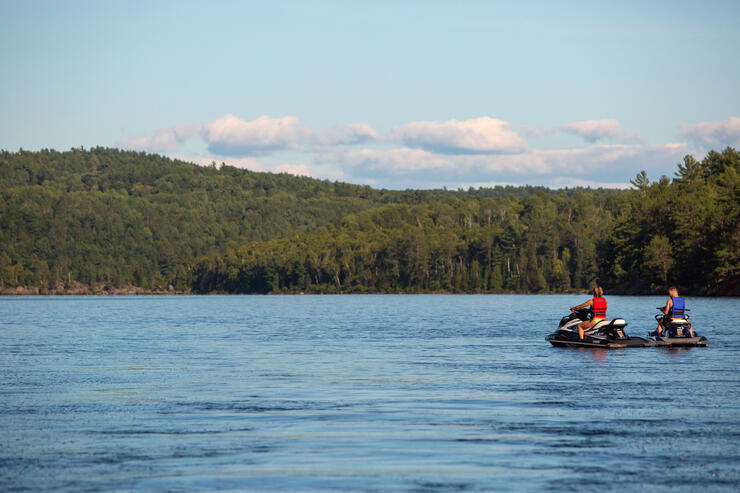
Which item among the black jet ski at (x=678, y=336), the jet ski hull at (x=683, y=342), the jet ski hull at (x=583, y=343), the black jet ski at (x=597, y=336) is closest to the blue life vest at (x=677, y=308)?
the black jet ski at (x=678, y=336)

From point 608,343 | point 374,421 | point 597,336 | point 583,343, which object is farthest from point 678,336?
point 374,421

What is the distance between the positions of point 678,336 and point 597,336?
3.21 meters

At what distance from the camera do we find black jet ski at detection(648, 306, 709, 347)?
37062 mm

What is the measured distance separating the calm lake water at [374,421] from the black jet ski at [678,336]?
18.8 inches

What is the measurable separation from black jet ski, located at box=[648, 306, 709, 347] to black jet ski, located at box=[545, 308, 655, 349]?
617mm

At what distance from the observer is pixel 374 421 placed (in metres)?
19.0

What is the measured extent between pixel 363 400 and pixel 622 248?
131159 mm

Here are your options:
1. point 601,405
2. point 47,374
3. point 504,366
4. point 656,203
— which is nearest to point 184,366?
point 47,374

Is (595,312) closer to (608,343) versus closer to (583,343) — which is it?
(583,343)

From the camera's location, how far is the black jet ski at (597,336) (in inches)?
1449

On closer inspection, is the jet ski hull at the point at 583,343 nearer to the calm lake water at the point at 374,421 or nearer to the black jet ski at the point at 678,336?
the calm lake water at the point at 374,421

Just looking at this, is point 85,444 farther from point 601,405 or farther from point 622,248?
point 622,248

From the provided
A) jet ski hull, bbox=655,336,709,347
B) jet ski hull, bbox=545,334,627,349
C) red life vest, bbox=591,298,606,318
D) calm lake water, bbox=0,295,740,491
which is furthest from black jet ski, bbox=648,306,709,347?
red life vest, bbox=591,298,606,318

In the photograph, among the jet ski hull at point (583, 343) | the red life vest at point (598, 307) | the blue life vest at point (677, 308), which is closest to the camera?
the jet ski hull at point (583, 343)
